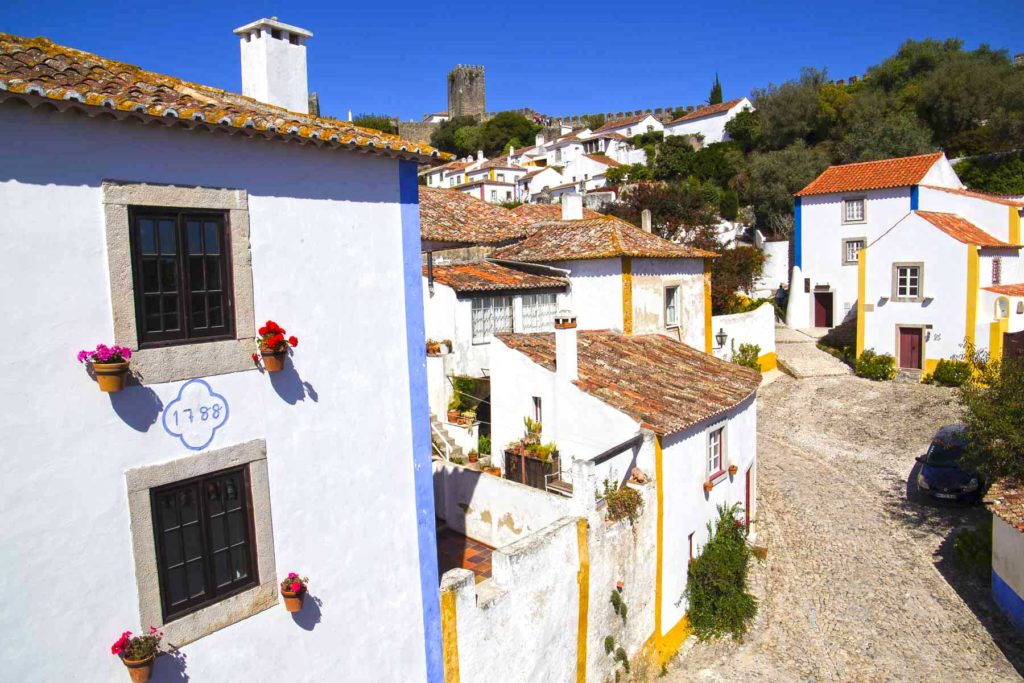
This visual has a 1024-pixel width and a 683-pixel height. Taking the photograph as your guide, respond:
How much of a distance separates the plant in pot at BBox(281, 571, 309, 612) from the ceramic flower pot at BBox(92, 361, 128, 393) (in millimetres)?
2631

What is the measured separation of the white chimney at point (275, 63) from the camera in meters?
8.47

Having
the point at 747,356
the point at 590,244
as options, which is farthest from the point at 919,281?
the point at 590,244

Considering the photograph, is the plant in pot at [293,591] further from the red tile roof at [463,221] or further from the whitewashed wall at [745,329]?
the whitewashed wall at [745,329]

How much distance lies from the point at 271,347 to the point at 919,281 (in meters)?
28.8

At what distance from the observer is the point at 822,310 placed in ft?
123

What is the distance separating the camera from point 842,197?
35625 millimetres

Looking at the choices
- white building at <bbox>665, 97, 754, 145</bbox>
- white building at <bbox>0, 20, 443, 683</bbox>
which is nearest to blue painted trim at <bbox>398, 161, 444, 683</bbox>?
white building at <bbox>0, 20, 443, 683</bbox>

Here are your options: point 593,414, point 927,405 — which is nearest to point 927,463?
point 927,405

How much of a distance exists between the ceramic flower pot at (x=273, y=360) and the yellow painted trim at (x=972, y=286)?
27.9 m

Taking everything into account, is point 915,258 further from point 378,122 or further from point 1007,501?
point 378,122

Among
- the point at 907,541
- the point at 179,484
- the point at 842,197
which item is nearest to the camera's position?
the point at 179,484

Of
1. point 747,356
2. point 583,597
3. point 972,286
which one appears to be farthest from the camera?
point 747,356

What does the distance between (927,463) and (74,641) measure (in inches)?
773

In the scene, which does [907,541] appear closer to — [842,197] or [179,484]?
[179,484]
